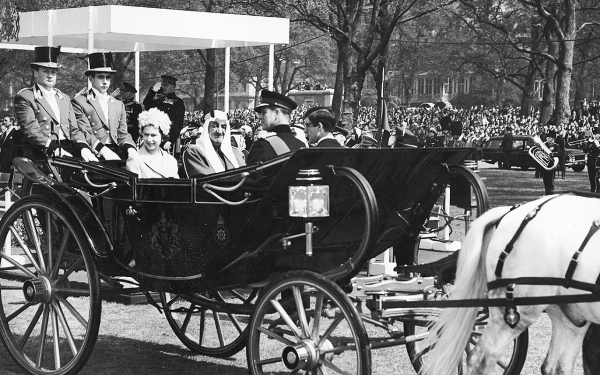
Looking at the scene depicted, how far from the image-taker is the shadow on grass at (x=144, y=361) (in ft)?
23.3

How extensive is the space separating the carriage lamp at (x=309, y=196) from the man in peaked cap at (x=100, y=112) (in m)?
3.23

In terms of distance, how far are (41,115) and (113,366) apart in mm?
2674

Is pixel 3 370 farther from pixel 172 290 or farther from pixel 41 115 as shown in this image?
pixel 41 115

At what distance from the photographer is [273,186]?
5.86 m

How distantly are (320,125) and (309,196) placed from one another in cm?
344

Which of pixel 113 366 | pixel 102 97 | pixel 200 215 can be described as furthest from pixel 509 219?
pixel 102 97

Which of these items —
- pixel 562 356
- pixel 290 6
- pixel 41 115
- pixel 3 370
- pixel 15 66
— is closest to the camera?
pixel 562 356

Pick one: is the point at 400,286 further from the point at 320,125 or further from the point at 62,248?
the point at 320,125

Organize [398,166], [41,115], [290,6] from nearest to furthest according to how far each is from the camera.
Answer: [398,166] → [41,115] → [290,6]

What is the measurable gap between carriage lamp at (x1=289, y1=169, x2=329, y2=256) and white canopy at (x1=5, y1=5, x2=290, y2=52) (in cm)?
520

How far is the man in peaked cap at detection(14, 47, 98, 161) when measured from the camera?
26.7ft

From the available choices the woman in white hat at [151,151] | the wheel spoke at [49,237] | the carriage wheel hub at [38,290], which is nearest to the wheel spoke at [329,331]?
the woman in white hat at [151,151]

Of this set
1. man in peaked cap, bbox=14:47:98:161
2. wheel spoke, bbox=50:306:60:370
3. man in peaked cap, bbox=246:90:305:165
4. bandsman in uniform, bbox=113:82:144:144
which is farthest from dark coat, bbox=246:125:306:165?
bandsman in uniform, bbox=113:82:144:144

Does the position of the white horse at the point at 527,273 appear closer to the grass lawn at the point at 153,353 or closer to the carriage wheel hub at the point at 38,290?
the grass lawn at the point at 153,353
